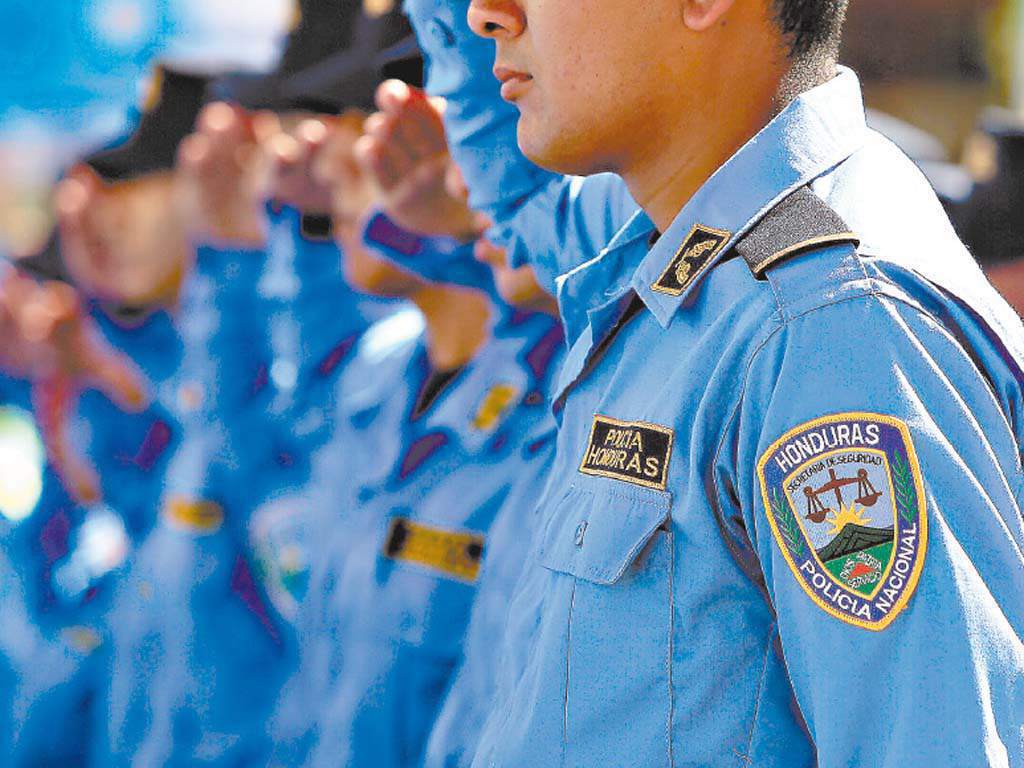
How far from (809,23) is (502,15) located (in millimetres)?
243

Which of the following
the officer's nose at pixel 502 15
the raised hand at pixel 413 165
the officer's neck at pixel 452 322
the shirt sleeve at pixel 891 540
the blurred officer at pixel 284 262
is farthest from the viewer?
the blurred officer at pixel 284 262

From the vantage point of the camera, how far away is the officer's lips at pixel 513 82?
1.23 meters

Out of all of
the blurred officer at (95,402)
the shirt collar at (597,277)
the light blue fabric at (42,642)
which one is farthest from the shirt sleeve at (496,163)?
the light blue fabric at (42,642)

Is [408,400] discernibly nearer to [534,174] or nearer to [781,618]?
[534,174]

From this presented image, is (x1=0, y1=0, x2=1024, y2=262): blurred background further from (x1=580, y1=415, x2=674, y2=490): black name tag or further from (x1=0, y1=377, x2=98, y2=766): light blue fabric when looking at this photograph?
(x1=580, y1=415, x2=674, y2=490): black name tag

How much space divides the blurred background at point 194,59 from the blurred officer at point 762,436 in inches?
42.9

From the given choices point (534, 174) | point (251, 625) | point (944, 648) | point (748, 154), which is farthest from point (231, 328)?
point (944, 648)

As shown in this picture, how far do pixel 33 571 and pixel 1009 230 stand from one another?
326 centimetres

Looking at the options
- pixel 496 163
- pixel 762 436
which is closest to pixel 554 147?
pixel 762 436

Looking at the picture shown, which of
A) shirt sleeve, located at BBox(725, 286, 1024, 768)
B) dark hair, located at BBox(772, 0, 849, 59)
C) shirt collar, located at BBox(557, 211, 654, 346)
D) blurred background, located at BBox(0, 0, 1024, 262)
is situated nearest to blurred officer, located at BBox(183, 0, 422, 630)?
blurred background, located at BBox(0, 0, 1024, 262)

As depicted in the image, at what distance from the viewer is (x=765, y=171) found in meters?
1.11

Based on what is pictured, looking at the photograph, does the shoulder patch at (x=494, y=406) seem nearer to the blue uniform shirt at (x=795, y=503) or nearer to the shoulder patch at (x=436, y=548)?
the shoulder patch at (x=436, y=548)

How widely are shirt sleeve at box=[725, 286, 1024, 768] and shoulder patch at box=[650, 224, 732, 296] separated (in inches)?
5.5

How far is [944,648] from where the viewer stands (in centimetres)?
90
